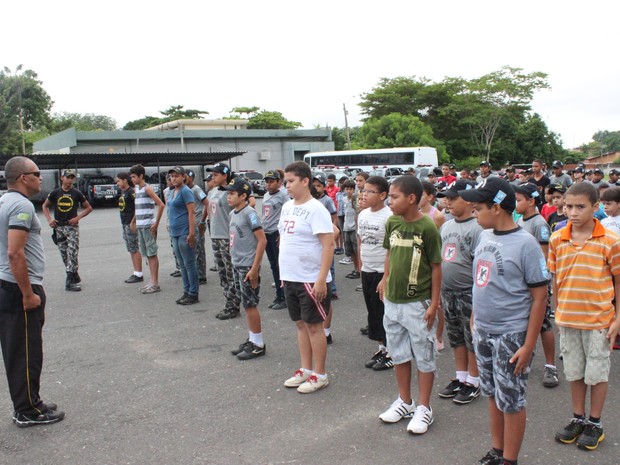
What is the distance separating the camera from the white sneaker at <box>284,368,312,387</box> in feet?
14.9

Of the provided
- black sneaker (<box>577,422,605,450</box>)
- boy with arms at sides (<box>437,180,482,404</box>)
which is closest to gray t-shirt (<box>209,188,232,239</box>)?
boy with arms at sides (<box>437,180,482,404</box>)

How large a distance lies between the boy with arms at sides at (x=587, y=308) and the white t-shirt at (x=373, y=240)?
1678mm

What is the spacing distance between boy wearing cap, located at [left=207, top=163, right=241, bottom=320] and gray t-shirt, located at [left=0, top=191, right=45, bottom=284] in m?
2.90

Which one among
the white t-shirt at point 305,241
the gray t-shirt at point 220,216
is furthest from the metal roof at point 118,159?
the white t-shirt at point 305,241

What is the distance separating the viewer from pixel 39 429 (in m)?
3.97

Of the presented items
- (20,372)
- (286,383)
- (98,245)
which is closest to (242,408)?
(286,383)

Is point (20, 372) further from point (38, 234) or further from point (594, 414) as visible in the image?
point (594, 414)

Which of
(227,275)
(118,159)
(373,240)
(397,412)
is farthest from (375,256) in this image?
(118,159)

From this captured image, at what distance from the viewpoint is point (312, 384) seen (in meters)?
4.45

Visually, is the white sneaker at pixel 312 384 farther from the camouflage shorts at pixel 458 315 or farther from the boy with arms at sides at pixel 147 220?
the boy with arms at sides at pixel 147 220

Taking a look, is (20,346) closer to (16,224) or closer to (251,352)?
(16,224)

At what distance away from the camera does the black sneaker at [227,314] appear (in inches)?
262

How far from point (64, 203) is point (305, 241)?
5964 millimetres

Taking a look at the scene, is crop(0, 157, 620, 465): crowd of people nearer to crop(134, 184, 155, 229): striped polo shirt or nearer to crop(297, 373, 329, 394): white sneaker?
crop(297, 373, 329, 394): white sneaker
